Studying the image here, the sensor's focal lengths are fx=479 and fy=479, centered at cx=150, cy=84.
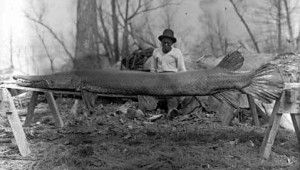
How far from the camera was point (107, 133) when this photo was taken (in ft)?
27.0

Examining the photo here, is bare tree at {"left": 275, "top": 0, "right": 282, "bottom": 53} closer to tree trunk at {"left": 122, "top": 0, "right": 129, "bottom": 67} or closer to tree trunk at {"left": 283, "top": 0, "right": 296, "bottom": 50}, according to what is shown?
tree trunk at {"left": 283, "top": 0, "right": 296, "bottom": 50}

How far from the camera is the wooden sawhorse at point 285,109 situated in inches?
250

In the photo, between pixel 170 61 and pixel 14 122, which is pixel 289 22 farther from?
pixel 14 122

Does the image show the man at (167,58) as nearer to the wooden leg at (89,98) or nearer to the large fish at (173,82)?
the large fish at (173,82)

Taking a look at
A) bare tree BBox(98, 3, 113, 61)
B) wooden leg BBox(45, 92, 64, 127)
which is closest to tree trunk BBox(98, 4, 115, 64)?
bare tree BBox(98, 3, 113, 61)

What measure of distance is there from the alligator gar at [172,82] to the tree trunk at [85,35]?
38.0ft

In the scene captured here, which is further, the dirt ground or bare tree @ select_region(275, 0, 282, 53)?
bare tree @ select_region(275, 0, 282, 53)

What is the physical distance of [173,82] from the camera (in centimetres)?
600

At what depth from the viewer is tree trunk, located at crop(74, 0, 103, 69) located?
58.3 feet

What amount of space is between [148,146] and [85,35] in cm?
1137

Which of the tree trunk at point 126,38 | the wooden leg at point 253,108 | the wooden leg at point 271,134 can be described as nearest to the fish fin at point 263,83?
the wooden leg at point 271,134

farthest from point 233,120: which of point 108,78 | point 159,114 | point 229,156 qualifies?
point 108,78

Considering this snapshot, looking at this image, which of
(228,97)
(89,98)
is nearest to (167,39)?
(228,97)

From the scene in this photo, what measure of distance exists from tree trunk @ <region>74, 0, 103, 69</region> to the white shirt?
864 cm
